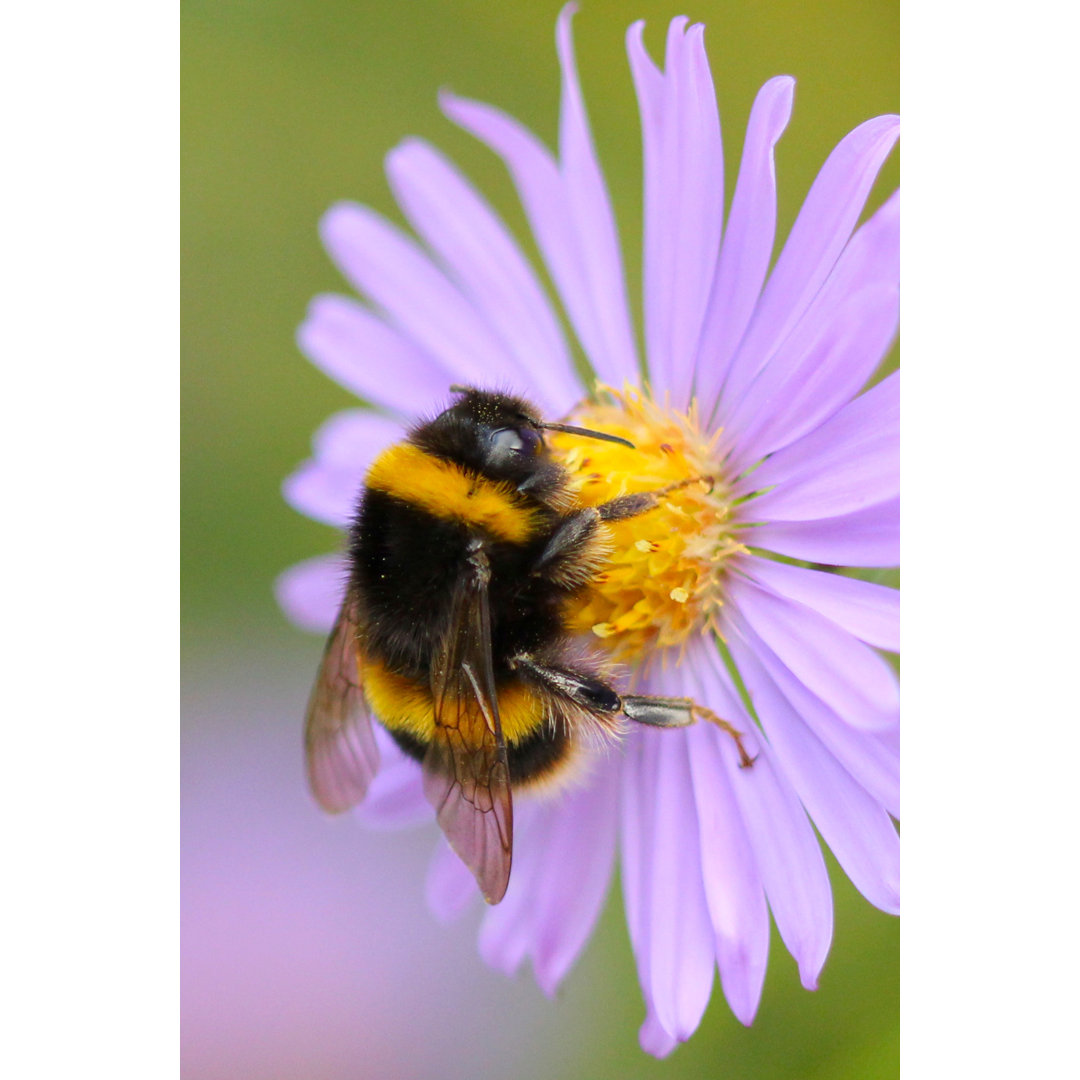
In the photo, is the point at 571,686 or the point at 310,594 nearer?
the point at 571,686

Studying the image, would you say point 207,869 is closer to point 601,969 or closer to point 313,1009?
point 313,1009

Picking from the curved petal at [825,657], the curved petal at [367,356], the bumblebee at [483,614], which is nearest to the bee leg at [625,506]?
the bumblebee at [483,614]

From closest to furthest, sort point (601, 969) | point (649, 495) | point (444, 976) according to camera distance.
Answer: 1. point (649, 495)
2. point (601, 969)
3. point (444, 976)

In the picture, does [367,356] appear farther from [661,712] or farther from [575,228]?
[661,712]

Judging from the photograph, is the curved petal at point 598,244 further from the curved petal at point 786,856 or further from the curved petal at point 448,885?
the curved petal at point 448,885
